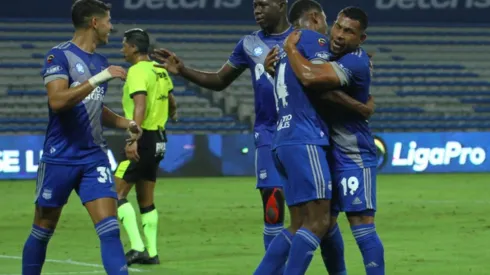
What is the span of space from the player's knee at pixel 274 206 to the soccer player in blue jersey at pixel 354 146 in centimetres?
114

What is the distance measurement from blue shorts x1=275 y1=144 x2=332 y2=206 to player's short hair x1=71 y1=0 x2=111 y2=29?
1.63 m

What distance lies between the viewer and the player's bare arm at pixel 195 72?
28.9 ft

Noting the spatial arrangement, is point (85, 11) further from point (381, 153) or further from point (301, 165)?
point (381, 153)

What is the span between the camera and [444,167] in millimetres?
25844

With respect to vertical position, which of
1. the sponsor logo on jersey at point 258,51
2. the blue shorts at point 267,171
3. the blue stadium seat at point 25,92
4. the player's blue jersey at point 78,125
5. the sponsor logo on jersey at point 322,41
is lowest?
the blue stadium seat at point 25,92

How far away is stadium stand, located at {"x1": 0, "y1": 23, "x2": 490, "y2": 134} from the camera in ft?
92.3

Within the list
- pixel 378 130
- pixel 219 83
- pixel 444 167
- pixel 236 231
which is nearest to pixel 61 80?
pixel 219 83

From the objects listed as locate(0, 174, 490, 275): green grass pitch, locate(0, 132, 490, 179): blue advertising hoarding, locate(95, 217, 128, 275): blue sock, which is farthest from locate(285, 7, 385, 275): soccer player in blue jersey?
locate(0, 132, 490, 179): blue advertising hoarding

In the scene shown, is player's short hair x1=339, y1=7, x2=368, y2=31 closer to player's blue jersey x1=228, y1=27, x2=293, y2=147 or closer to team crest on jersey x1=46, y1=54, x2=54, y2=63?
player's blue jersey x1=228, y1=27, x2=293, y2=147

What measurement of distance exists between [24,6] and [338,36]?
2440 centimetres

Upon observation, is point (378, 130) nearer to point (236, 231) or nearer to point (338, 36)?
point (236, 231)

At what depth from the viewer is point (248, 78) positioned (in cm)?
3092

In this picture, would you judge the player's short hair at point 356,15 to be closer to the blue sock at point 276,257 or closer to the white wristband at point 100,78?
the blue sock at point 276,257

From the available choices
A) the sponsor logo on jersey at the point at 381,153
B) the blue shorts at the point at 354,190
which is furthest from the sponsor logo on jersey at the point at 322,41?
the sponsor logo on jersey at the point at 381,153
